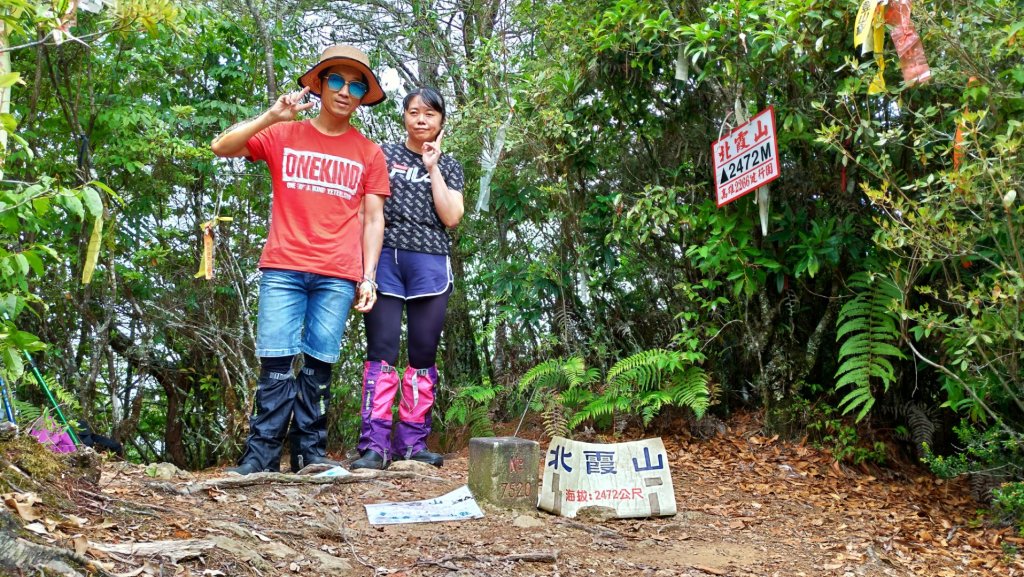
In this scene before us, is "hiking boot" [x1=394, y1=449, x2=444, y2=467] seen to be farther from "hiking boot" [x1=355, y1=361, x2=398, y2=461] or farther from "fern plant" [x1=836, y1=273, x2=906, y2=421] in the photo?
"fern plant" [x1=836, y1=273, x2=906, y2=421]

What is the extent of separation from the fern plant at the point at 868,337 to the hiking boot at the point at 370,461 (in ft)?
8.17

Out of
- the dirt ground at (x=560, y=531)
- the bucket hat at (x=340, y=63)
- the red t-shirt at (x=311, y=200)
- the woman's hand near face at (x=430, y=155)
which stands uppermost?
the bucket hat at (x=340, y=63)

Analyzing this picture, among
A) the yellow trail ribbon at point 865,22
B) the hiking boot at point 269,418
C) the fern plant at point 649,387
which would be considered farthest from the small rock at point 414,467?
the yellow trail ribbon at point 865,22

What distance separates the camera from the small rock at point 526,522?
349 centimetres

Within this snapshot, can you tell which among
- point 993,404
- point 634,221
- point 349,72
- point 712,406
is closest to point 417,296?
point 349,72

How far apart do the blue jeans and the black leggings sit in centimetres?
24

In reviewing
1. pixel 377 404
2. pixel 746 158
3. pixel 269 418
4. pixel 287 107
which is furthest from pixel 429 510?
pixel 746 158

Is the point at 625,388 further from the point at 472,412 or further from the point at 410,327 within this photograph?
the point at 410,327

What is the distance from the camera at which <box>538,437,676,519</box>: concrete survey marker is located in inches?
148

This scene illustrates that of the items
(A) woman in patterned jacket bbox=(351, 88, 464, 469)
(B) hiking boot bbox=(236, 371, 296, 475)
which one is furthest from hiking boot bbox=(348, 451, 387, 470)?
(B) hiking boot bbox=(236, 371, 296, 475)

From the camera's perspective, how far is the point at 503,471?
3652mm

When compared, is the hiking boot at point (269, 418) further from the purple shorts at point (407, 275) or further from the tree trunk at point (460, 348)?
the tree trunk at point (460, 348)

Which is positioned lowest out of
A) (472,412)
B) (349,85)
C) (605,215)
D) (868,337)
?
(472,412)

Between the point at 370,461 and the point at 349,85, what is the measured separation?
1.88 m
